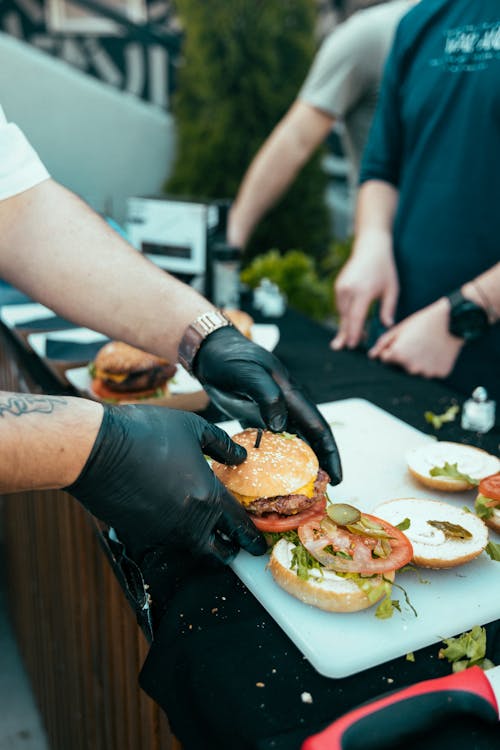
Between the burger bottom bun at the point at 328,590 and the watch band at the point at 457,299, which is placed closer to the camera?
the burger bottom bun at the point at 328,590

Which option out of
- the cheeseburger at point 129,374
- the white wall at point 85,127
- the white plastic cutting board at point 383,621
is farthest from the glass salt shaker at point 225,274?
the white wall at point 85,127

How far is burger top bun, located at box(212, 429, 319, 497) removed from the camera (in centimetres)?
140

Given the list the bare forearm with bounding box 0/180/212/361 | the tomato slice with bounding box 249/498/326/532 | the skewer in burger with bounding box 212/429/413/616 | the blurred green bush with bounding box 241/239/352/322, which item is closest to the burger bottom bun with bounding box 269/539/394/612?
the skewer in burger with bounding box 212/429/413/616

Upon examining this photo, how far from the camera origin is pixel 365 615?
121 cm

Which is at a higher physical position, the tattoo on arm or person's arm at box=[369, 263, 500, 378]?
the tattoo on arm

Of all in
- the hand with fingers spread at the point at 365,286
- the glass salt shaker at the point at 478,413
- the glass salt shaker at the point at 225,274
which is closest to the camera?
the glass salt shaker at the point at 478,413

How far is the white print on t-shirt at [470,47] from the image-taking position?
246cm

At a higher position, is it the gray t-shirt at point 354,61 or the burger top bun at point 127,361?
the gray t-shirt at point 354,61

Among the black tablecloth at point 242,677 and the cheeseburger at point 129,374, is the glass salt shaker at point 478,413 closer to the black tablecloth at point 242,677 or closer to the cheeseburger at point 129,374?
the black tablecloth at point 242,677

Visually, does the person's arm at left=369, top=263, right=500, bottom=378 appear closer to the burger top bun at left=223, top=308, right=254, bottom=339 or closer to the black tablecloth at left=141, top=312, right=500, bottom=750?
the burger top bun at left=223, top=308, right=254, bottom=339

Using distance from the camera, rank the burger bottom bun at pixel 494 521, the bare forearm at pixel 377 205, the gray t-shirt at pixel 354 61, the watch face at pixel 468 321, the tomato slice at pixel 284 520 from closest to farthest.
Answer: the tomato slice at pixel 284 520
the burger bottom bun at pixel 494 521
the watch face at pixel 468 321
the bare forearm at pixel 377 205
the gray t-shirt at pixel 354 61

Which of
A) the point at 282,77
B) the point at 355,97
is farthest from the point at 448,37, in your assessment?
the point at 282,77

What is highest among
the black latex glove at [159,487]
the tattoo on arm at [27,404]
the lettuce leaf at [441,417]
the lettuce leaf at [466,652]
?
the tattoo on arm at [27,404]

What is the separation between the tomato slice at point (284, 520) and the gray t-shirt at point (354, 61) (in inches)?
115
